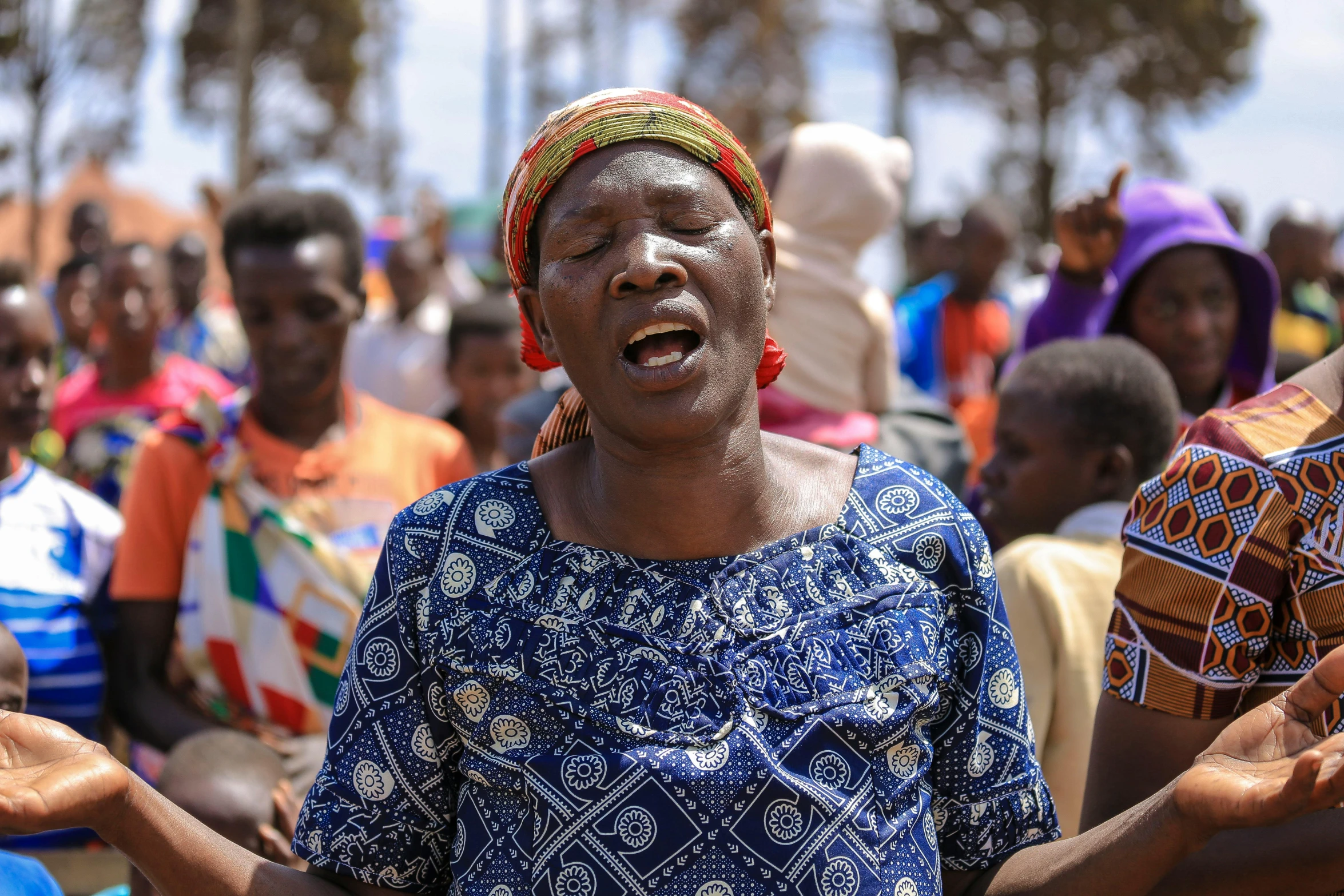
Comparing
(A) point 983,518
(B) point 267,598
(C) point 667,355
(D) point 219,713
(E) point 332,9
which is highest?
(E) point 332,9

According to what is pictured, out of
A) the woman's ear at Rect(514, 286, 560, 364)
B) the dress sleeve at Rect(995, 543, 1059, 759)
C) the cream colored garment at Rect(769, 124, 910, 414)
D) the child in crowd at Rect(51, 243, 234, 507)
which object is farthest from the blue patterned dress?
the child in crowd at Rect(51, 243, 234, 507)

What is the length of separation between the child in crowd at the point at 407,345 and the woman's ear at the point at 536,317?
5.06 metres

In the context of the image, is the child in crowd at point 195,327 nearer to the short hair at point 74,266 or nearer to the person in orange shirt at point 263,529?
the short hair at point 74,266

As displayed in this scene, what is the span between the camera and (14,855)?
2.54 m

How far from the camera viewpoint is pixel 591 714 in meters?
1.70

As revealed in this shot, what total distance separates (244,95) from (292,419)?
1527 centimetres

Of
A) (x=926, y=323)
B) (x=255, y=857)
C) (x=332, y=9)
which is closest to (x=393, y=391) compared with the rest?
(x=926, y=323)

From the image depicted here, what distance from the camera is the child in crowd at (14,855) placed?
2418 mm

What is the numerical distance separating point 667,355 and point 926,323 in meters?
5.71

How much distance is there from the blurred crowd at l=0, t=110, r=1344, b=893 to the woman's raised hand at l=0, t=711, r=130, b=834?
1406 mm

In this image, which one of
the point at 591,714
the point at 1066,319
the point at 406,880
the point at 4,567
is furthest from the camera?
the point at 1066,319

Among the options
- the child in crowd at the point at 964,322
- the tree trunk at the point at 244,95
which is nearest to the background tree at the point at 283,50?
the tree trunk at the point at 244,95

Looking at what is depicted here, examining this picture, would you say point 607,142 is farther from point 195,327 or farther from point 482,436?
point 195,327

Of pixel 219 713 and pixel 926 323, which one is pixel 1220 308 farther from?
pixel 926 323
